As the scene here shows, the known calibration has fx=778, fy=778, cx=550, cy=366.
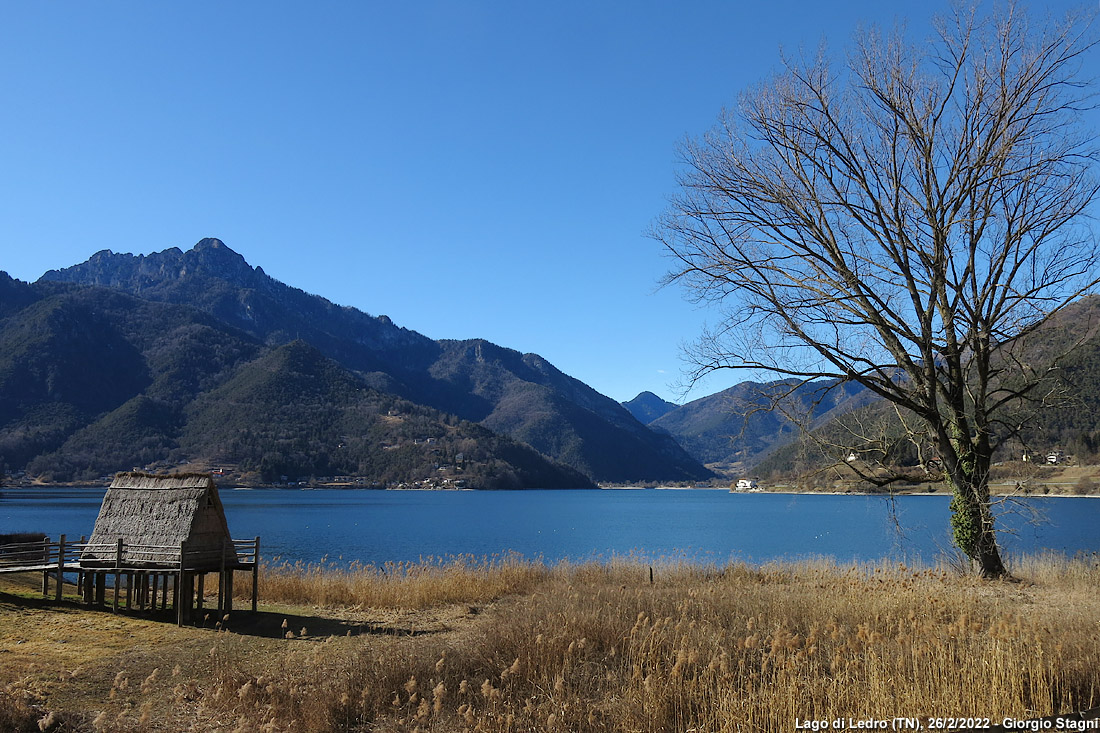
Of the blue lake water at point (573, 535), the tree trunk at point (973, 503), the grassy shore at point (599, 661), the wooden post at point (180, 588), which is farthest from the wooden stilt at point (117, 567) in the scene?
the blue lake water at point (573, 535)

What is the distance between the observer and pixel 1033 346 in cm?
1552

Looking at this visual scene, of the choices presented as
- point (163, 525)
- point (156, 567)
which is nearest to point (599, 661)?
point (156, 567)

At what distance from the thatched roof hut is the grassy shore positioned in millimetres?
1209

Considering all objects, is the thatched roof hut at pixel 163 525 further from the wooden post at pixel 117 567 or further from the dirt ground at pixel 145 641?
the dirt ground at pixel 145 641

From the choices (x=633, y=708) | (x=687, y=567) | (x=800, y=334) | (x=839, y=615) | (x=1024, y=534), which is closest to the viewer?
(x=633, y=708)

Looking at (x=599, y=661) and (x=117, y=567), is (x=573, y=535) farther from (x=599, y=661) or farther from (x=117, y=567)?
(x=599, y=661)

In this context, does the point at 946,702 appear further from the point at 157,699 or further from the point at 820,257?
the point at 820,257

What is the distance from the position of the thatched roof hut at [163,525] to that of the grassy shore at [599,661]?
3.97 ft

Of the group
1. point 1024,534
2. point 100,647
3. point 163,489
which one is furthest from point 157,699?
point 1024,534

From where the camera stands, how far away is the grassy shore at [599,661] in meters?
6.85

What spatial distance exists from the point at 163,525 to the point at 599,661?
1052 centimetres

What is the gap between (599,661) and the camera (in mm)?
9406

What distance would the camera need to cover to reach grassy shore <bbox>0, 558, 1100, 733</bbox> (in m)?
6.85

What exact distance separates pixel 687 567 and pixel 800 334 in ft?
21.6
